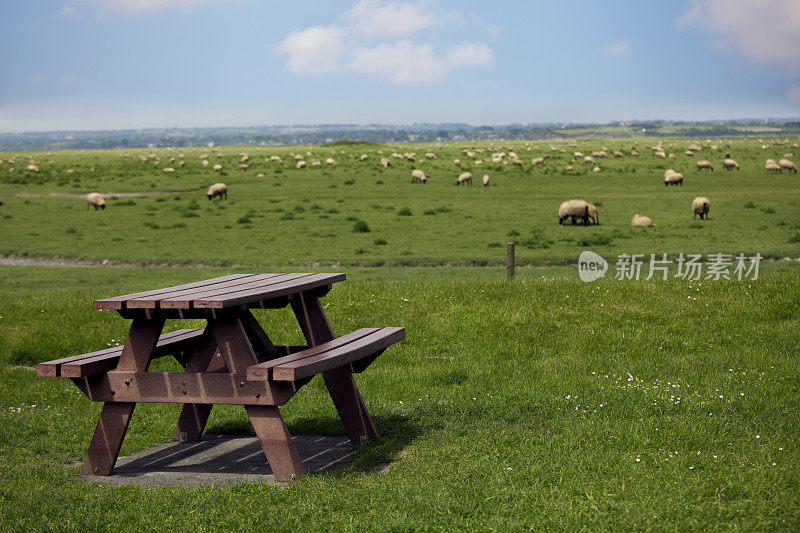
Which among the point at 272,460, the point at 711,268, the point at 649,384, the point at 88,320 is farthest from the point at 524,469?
the point at 711,268

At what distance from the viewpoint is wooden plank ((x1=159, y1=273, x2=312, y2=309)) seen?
6500mm

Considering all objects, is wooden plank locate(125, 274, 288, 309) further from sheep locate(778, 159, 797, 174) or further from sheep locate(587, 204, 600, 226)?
sheep locate(778, 159, 797, 174)

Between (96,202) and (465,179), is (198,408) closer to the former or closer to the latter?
(96,202)

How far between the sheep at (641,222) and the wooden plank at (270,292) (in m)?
27.3

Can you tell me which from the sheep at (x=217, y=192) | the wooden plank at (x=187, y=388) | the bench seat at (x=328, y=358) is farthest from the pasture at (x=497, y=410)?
the sheep at (x=217, y=192)

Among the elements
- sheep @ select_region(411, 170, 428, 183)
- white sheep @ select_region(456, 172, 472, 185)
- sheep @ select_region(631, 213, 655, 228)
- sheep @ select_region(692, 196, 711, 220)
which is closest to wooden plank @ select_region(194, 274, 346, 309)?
sheep @ select_region(631, 213, 655, 228)

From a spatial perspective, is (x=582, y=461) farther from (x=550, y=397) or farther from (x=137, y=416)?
(x=137, y=416)

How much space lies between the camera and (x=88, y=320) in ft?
43.8

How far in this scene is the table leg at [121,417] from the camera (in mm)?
7066

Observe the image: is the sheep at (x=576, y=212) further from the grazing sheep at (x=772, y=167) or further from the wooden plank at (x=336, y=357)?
the grazing sheep at (x=772, y=167)

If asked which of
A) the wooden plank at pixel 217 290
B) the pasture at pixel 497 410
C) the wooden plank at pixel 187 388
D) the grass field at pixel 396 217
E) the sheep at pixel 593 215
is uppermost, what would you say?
the wooden plank at pixel 217 290

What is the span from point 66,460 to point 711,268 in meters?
18.4

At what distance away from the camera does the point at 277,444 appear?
6.62 meters

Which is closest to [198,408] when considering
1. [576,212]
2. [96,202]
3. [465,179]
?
[576,212]
